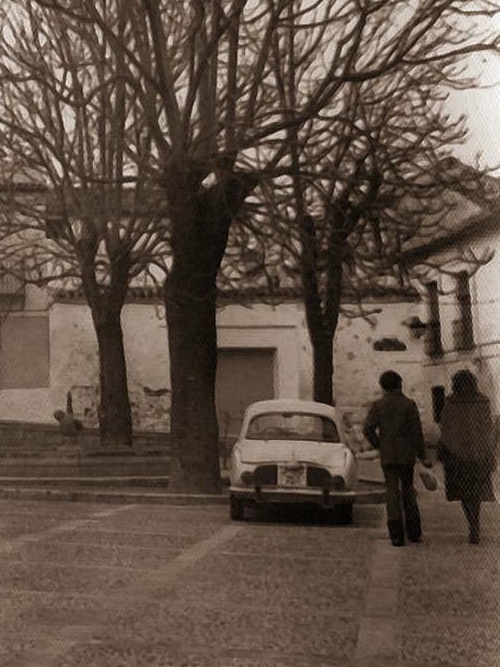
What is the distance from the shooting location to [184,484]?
16734 mm

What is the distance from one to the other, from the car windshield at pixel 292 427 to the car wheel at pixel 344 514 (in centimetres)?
90

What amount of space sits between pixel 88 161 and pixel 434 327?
10.4 metres

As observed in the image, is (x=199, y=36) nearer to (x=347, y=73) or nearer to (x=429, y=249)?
(x=347, y=73)

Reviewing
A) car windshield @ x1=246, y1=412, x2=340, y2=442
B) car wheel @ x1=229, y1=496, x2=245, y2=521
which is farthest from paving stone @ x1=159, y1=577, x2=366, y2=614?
car windshield @ x1=246, y1=412, x2=340, y2=442

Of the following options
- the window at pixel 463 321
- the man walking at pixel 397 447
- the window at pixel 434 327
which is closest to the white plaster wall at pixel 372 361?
the window at pixel 434 327

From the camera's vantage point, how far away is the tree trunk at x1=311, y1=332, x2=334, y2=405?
19.1 metres

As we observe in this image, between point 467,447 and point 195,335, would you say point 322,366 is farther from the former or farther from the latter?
point 467,447

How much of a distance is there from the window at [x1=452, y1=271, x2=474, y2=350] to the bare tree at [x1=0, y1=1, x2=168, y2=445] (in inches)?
246

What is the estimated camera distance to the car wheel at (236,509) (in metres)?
14.1

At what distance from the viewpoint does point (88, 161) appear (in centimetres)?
2181

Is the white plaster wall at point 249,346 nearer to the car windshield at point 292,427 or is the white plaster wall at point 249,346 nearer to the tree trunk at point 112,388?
the tree trunk at point 112,388

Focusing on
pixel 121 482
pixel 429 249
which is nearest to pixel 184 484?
pixel 121 482

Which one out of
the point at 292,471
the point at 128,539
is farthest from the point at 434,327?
the point at 128,539

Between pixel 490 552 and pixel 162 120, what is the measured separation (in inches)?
436
